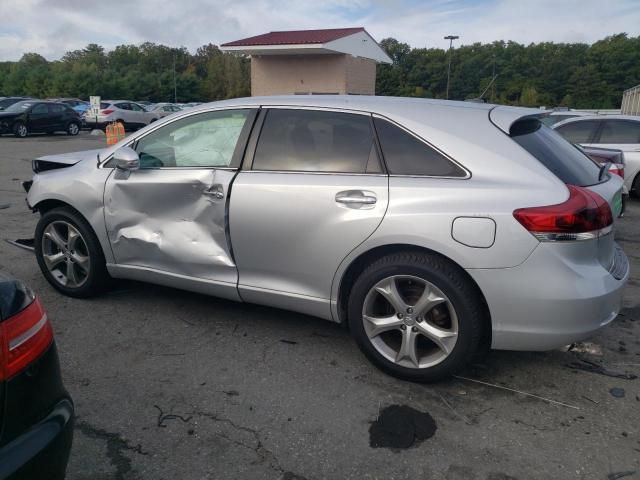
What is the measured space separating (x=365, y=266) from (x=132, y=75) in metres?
73.3

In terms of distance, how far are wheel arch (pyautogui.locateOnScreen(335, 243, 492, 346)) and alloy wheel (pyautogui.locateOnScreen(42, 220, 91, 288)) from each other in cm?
211

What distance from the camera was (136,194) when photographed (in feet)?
12.6

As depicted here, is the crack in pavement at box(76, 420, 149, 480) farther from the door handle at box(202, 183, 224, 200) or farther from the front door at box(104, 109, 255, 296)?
the door handle at box(202, 183, 224, 200)

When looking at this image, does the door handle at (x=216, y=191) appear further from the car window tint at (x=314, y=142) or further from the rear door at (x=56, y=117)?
the rear door at (x=56, y=117)

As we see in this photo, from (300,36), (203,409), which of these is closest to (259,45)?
(300,36)

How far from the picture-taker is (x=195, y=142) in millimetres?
3807

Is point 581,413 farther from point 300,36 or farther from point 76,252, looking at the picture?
point 300,36

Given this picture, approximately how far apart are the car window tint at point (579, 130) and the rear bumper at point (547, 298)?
308 inches

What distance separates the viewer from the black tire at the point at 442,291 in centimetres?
285

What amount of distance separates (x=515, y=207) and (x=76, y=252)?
3297 mm

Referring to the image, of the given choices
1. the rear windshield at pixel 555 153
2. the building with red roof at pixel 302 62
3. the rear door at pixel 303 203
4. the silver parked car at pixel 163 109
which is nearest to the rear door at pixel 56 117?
the building with red roof at pixel 302 62

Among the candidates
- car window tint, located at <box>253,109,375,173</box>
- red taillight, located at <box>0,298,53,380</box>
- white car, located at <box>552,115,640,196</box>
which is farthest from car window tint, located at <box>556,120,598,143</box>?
red taillight, located at <box>0,298,53,380</box>

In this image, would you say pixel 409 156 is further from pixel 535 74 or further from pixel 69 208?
pixel 535 74

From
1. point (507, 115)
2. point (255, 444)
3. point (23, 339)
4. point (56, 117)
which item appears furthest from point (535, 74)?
point (23, 339)
